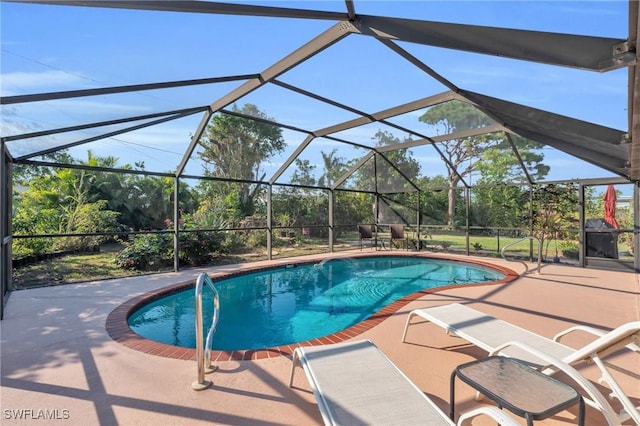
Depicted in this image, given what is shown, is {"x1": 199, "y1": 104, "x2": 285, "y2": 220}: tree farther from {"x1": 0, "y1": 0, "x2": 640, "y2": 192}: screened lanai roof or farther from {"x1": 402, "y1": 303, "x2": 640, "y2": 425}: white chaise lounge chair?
{"x1": 402, "y1": 303, "x2": 640, "y2": 425}: white chaise lounge chair

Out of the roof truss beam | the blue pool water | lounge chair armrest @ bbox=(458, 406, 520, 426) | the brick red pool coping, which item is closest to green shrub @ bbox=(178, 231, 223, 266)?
the blue pool water

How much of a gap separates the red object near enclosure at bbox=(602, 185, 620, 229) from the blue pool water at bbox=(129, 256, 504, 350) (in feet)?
12.0

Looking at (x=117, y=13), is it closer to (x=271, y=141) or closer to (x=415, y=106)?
(x=415, y=106)

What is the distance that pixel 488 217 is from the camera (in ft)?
36.2

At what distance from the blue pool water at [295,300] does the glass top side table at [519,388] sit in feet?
9.72

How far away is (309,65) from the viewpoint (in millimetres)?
4949

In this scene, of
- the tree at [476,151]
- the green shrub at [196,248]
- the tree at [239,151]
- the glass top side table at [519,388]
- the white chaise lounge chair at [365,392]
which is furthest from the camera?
the tree at [239,151]

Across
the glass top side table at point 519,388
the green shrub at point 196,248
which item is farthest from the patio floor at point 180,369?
the green shrub at point 196,248

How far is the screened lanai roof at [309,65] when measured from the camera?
265 cm

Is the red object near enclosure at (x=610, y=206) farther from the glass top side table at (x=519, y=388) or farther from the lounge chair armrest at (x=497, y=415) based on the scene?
the lounge chair armrest at (x=497, y=415)

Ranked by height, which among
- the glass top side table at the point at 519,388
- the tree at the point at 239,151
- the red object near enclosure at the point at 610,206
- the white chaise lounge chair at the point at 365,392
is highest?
the tree at the point at 239,151

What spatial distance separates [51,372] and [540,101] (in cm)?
749

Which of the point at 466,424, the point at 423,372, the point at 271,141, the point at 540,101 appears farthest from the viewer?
the point at 271,141

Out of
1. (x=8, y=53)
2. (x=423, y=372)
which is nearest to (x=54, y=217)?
(x=8, y=53)
